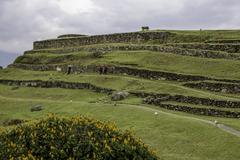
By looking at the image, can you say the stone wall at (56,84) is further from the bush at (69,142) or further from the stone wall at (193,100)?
the bush at (69,142)

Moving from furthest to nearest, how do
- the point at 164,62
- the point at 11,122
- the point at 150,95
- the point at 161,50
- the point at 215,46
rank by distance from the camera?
the point at 161,50 < the point at 215,46 < the point at 164,62 < the point at 150,95 < the point at 11,122

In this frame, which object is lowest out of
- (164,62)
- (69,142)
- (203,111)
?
(203,111)

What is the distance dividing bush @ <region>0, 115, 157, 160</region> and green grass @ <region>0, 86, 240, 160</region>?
11.9 m

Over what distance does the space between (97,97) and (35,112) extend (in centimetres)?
715

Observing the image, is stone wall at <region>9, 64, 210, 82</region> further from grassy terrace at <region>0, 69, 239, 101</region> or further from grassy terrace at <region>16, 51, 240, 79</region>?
grassy terrace at <region>16, 51, 240, 79</region>

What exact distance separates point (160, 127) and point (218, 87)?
15890 millimetres

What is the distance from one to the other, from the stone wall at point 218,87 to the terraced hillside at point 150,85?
0.32ft

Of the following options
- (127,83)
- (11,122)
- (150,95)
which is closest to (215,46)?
(127,83)

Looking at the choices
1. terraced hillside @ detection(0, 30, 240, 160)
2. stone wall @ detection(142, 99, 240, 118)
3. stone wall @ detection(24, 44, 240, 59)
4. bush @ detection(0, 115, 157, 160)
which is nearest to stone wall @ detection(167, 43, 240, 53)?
terraced hillside @ detection(0, 30, 240, 160)

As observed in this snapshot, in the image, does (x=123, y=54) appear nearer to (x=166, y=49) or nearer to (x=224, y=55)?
(x=166, y=49)

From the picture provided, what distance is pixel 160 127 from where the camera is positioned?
32.2 meters

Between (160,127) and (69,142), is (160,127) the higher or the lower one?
the lower one

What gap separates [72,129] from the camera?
14.4 meters

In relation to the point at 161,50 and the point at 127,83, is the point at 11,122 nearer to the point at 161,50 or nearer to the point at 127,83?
the point at 127,83
